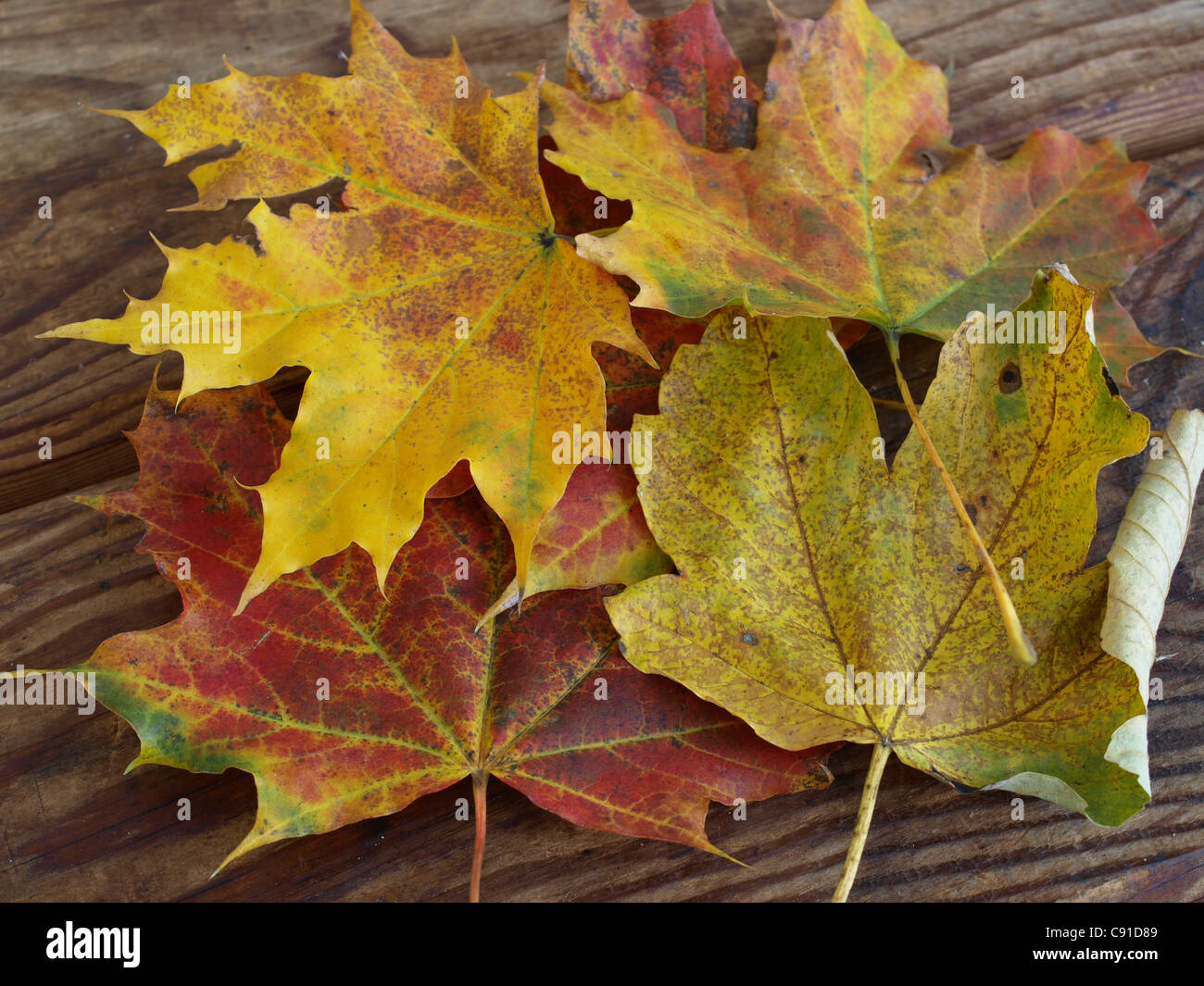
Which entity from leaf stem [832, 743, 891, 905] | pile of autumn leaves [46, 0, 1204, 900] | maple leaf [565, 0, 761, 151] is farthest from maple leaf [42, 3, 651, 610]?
leaf stem [832, 743, 891, 905]

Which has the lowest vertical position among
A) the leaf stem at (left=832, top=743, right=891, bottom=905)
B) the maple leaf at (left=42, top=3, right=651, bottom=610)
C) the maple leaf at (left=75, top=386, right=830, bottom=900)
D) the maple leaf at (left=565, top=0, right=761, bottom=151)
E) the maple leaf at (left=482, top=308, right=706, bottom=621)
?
the leaf stem at (left=832, top=743, right=891, bottom=905)

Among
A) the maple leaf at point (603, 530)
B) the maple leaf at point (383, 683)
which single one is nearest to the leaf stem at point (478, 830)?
the maple leaf at point (383, 683)

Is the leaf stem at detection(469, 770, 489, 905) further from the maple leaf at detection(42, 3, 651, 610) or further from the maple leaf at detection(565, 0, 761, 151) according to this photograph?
the maple leaf at detection(565, 0, 761, 151)

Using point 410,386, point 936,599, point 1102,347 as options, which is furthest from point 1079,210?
point 410,386

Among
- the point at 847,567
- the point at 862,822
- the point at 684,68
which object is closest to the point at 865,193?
the point at 684,68

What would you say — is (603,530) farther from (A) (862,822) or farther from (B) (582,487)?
(A) (862,822)

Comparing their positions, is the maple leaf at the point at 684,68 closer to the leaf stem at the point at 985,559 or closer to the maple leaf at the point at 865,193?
the maple leaf at the point at 865,193

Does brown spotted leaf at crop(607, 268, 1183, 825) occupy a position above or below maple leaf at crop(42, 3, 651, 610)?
below

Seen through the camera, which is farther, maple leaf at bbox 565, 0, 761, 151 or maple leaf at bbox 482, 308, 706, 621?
maple leaf at bbox 565, 0, 761, 151
